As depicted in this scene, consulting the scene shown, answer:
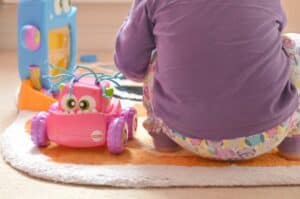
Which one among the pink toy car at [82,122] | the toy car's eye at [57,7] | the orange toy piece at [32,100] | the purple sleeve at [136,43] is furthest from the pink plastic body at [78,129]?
the toy car's eye at [57,7]

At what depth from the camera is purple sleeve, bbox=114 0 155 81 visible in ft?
3.15

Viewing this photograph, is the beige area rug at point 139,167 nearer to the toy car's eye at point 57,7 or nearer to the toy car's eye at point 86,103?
the toy car's eye at point 86,103

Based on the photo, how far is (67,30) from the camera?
1432 mm

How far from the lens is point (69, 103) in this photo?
3.21ft

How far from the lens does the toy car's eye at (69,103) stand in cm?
98

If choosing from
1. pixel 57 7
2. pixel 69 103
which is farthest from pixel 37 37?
pixel 69 103

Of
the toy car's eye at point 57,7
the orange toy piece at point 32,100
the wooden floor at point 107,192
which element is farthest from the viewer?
the toy car's eye at point 57,7

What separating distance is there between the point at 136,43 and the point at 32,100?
0.36 metres

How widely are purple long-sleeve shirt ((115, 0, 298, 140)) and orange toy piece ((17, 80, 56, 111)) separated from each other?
0.39 metres

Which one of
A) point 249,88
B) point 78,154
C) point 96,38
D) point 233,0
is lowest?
point 96,38

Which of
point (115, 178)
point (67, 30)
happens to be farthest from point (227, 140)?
point (67, 30)

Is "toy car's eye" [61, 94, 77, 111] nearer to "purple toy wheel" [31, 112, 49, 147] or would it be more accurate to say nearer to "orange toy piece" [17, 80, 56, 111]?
"purple toy wheel" [31, 112, 49, 147]

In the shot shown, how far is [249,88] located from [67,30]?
2.26 feet

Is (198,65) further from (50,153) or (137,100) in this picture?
(137,100)
